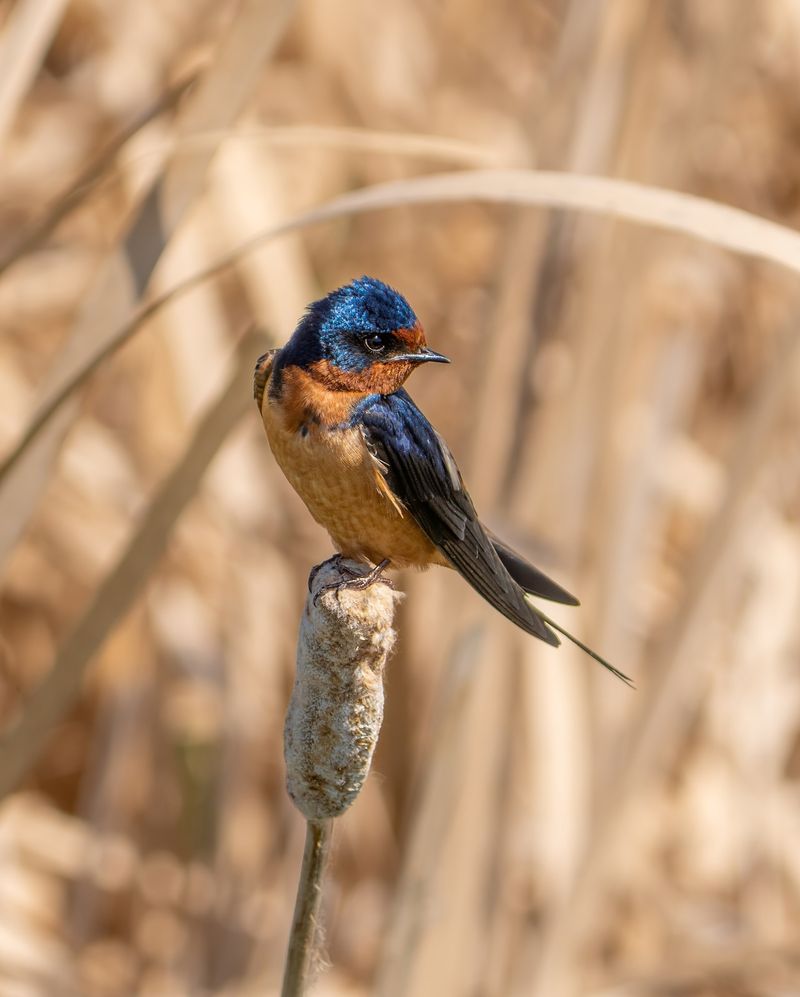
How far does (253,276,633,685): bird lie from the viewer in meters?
0.92

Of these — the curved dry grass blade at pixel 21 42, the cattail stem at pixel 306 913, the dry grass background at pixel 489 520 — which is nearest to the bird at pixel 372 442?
the cattail stem at pixel 306 913

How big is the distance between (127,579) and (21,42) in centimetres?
53

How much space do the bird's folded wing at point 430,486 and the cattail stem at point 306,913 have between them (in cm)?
24

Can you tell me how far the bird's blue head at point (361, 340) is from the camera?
2.99 feet

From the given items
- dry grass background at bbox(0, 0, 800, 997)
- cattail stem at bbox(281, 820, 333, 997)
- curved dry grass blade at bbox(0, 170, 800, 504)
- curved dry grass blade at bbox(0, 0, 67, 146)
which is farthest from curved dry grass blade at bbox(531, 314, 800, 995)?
cattail stem at bbox(281, 820, 333, 997)

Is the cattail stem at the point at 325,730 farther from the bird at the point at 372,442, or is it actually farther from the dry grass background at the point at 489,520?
the dry grass background at the point at 489,520

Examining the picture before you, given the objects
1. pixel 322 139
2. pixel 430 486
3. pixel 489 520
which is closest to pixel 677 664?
pixel 489 520

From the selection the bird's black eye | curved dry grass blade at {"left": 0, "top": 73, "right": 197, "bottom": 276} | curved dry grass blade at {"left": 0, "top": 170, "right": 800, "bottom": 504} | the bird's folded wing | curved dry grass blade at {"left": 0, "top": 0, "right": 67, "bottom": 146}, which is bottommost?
the bird's folded wing

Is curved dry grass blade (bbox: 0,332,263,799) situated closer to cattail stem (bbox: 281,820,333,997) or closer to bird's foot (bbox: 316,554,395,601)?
bird's foot (bbox: 316,554,395,601)

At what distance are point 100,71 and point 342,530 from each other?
7.39ft

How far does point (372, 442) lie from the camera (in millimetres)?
981

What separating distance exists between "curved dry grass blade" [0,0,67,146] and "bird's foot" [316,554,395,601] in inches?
22.9

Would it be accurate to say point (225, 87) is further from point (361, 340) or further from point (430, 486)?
point (430, 486)

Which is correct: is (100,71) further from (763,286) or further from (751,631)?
(751,631)
